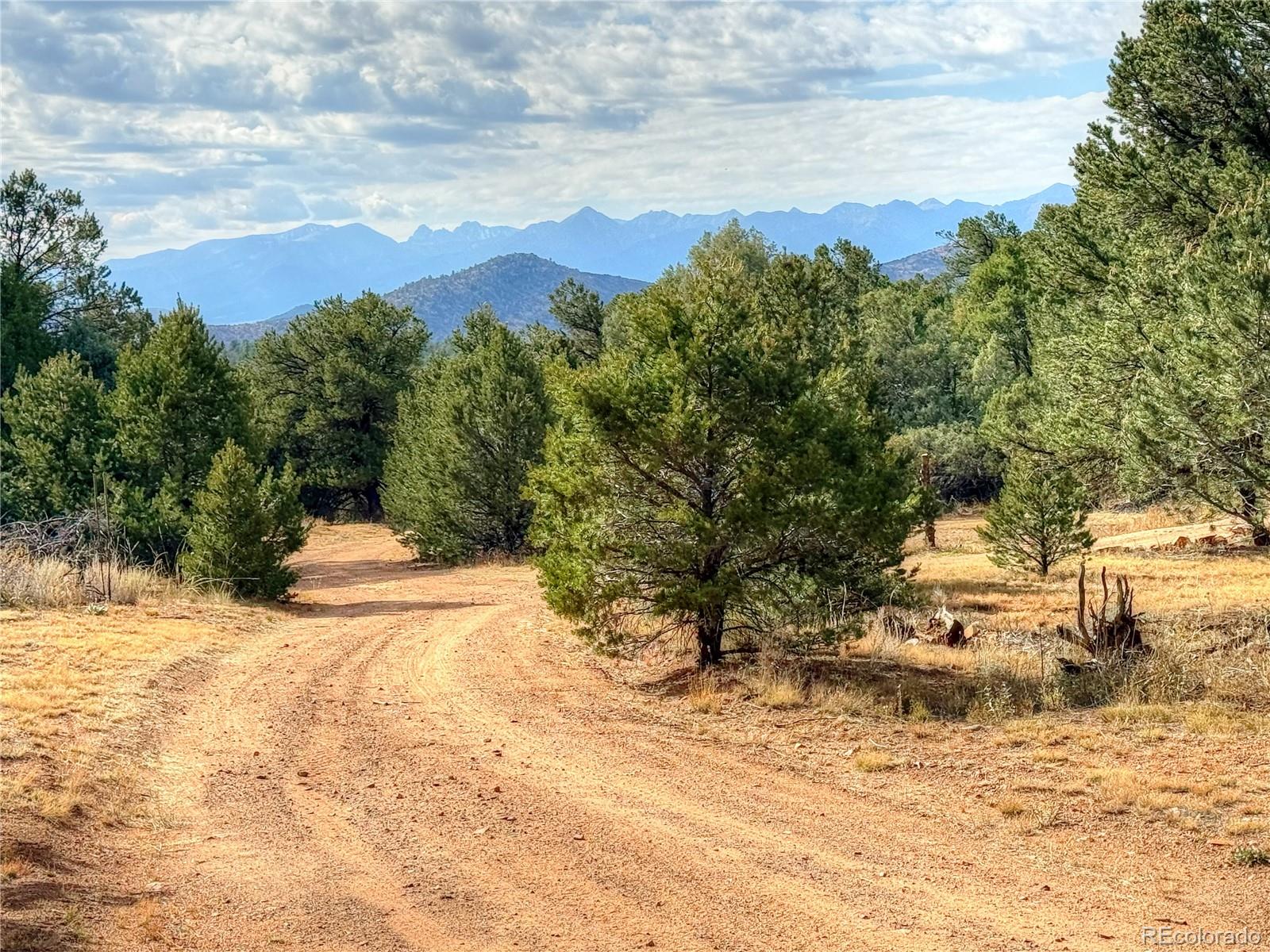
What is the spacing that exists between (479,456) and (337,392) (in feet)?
64.1

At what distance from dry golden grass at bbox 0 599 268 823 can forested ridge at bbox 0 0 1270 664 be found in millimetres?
3501

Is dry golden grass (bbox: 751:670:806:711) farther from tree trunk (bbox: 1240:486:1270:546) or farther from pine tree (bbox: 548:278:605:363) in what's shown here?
pine tree (bbox: 548:278:605:363)

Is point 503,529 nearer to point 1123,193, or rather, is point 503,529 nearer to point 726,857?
point 1123,193

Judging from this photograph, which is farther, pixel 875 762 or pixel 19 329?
pixel 19 329

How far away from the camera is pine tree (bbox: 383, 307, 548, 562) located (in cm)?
3136

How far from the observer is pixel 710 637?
13.8 metres

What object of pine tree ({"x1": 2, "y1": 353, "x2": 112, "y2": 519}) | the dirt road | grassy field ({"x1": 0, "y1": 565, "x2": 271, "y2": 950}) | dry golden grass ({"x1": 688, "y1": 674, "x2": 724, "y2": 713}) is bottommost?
the dirt road

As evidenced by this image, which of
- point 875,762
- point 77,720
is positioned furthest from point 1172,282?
point 77,720

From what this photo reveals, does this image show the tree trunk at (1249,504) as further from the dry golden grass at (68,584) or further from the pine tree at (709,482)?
the dry golden grass at (68,584)

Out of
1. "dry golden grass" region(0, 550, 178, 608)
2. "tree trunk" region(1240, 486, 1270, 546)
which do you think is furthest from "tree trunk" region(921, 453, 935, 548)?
"dry golden grass" region(0, 550, 178, 608)

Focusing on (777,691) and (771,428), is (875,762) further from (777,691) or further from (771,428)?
(771,428)

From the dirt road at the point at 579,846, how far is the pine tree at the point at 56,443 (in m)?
14.4

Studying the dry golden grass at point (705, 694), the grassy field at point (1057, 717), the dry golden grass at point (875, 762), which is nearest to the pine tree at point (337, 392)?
the grassy field at point (1057, 717)

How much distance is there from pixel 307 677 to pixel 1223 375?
1219 cm
